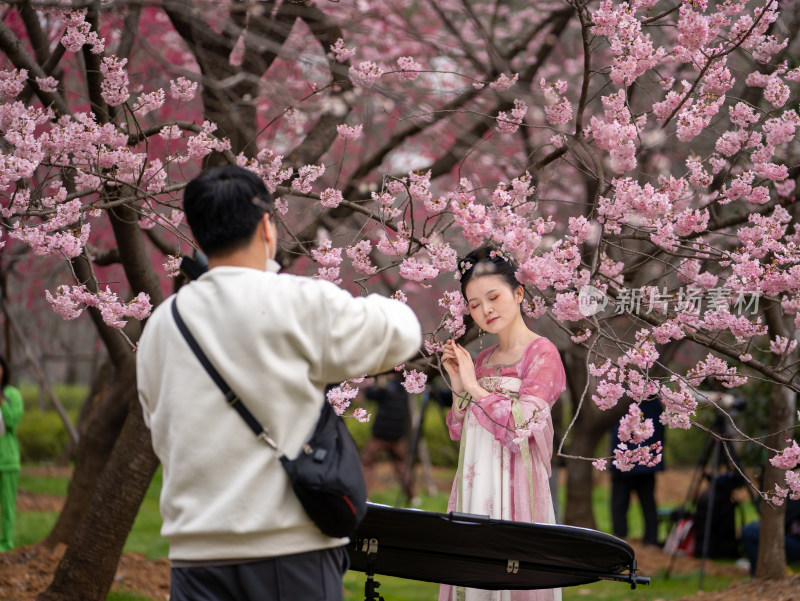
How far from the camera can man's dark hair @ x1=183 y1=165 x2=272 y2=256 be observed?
2115 millimetres

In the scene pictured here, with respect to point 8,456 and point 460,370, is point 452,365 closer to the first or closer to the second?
point 460,370

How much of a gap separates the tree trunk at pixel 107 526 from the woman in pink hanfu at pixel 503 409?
2120mm

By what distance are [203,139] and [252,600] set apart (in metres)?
2.58

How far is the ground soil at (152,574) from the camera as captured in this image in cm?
518

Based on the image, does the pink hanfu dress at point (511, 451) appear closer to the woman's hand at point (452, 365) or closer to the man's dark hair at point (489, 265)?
the woman's hand at point (452, 365)

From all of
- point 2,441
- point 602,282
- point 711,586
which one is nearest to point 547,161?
point 602,282

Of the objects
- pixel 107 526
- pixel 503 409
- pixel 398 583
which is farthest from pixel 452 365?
pixel 398 583

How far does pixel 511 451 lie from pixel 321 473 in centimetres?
160

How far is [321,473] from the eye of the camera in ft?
6.55

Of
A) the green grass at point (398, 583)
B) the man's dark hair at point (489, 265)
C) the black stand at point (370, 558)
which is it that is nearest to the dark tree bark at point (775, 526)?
the green grass at point (398, 583)

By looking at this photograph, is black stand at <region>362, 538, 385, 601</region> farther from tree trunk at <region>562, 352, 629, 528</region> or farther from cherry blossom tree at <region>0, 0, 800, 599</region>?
tree trunk at <region>562, 352, 629, 528</region>

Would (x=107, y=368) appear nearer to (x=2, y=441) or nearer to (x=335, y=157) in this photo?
(x=2, y=441)

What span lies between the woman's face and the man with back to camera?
4.71 ft

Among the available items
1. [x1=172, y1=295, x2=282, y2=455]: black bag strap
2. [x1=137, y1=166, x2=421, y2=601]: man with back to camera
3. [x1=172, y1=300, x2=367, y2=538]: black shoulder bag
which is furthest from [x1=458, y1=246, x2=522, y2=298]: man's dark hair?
[x1=172, y1=295, x2=282, y2=455]: black bag strap
